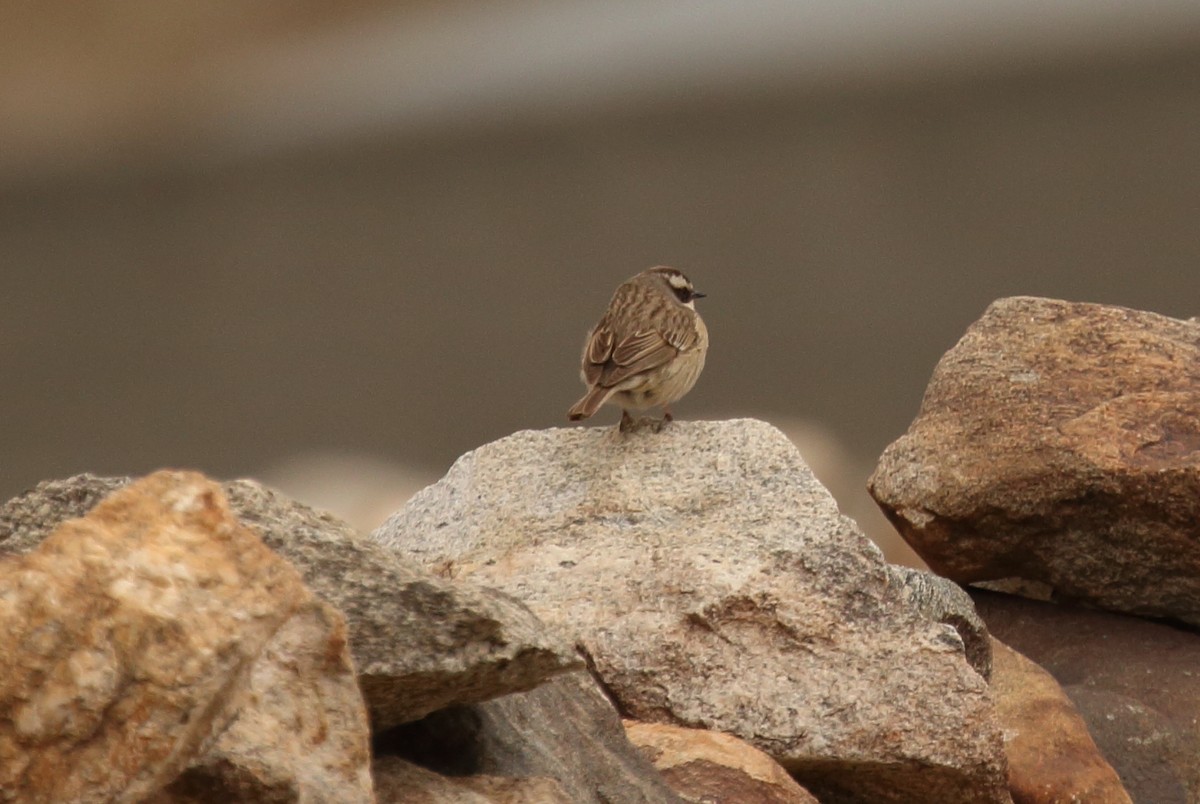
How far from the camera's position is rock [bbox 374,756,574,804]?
14.6ft

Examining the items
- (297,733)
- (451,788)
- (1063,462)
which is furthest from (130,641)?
(1063,462)

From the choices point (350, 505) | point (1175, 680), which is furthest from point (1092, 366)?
point (350, 505)

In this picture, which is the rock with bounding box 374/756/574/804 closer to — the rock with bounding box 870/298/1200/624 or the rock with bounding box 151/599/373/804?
the rock with bounding box 151/599/373/804

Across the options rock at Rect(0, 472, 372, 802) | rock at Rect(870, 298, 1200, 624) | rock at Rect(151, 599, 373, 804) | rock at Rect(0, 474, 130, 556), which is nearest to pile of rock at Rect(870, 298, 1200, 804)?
rock at Rect(870, 298, 1200, 624)

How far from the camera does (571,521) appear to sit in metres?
6.76

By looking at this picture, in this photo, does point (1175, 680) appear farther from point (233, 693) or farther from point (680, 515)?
point (233, 693)

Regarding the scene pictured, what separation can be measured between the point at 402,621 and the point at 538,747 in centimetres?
78

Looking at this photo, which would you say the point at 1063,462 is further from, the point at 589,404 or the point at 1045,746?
the point at 589,404

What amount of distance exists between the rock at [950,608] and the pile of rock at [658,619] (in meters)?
0.02

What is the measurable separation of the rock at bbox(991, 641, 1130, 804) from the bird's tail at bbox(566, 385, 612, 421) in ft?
6.18

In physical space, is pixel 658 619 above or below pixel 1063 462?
below

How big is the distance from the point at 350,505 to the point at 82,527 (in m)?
10.2

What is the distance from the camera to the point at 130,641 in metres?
3.27

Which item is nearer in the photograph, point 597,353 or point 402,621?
point 402,621
